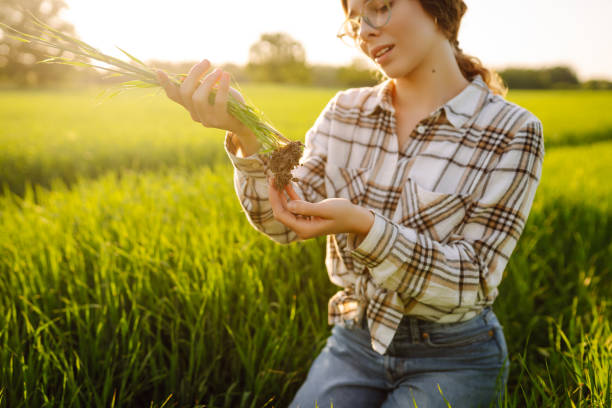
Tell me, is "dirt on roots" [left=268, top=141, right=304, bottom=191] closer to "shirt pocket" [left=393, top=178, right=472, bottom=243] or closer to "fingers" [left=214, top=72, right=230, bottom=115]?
"fingers" [left=214, top=72, right=230, bottom=115]

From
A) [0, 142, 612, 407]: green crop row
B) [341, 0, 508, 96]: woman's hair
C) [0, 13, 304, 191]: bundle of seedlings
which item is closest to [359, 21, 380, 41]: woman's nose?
[341, 0, 508, 96]: woman's hair

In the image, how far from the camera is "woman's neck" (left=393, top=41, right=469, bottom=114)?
58.4 inches

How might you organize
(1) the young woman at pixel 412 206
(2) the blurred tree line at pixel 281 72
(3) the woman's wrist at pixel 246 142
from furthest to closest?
1. (2) the blurred tree line at pixel 281 72
2. (3) the woman's wrist at pixel 246 142
3. (1) the young woman at pixel 412 206

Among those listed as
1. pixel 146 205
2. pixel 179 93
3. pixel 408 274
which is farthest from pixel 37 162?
pixel 408 274

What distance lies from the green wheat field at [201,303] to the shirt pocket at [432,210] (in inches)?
19.3

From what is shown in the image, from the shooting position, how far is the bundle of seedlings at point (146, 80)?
1.11m

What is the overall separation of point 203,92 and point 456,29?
0.99m

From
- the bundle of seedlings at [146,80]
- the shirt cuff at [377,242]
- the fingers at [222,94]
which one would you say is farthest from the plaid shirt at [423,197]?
Result: the fingers at [222,94]

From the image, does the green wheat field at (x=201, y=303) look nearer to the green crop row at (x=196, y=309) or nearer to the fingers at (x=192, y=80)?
the green crop row at (x=196, y=309)

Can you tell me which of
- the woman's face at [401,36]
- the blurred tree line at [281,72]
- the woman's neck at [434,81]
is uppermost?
the blurred tree line at [281,72]

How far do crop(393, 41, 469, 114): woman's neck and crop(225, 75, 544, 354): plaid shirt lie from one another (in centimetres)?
7

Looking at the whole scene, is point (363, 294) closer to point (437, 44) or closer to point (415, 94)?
point (415, 94)

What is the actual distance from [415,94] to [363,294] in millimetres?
773

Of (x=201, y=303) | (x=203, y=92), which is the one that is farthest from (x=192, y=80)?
(x=201, y=303)
